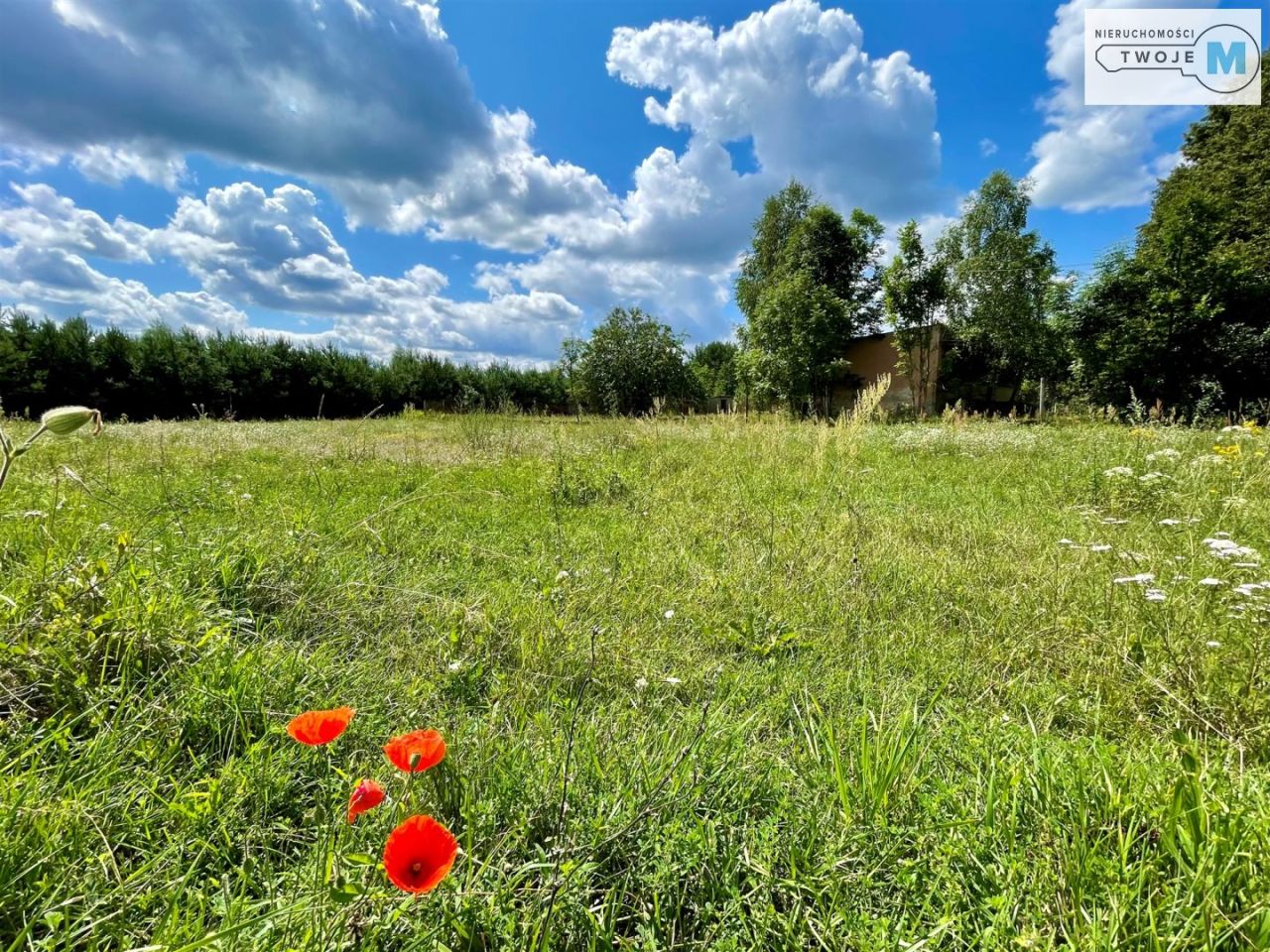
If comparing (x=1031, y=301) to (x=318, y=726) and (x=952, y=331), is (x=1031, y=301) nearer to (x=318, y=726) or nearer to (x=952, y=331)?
(x=952, y=331)

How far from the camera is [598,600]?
7.43 feet

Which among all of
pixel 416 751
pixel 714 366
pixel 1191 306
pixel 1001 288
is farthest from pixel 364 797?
pixel 714 366

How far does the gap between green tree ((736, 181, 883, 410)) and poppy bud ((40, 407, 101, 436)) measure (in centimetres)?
1867

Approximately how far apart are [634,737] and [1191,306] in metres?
18.3

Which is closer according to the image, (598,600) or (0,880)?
(0,880)

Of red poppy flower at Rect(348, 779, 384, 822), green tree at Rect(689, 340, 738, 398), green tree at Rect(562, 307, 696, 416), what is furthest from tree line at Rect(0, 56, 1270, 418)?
green tree at Rect(689, 340, 738, 398)

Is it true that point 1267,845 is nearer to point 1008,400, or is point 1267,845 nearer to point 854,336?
point 854,336

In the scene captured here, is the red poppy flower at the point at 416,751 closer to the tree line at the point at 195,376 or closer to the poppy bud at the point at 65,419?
the poppy bud at the point at 65,419

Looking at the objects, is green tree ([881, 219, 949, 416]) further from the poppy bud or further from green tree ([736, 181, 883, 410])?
the poppy bud

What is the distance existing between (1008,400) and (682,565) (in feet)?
72.7

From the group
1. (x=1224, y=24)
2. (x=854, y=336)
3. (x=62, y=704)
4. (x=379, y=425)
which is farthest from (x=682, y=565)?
(x=854, y=336)

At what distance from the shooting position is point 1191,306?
12.0m

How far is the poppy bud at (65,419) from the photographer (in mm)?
699

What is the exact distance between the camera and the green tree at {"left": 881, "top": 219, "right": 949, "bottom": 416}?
1622 cm
